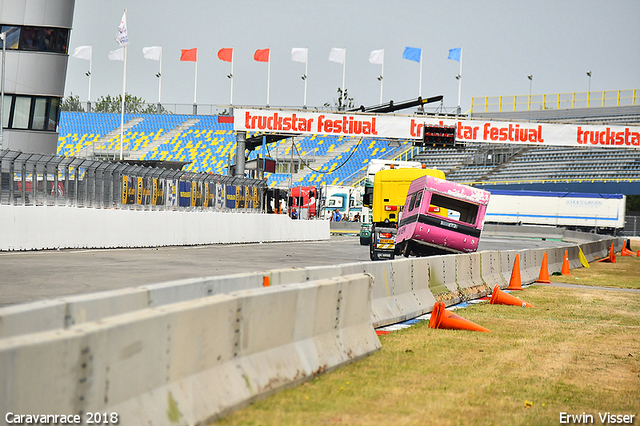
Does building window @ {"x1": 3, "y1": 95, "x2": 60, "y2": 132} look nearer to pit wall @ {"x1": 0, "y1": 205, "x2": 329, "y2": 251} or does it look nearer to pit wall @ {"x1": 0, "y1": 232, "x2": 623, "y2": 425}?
pit wall @ {"x1": 0, "y1": 205, "x2": 329, "y2": 251}

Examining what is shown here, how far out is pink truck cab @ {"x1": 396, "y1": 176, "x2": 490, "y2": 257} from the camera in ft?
77.4

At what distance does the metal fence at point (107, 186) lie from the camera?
2202 cm

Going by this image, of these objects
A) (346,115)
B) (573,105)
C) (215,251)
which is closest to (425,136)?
(346,115)

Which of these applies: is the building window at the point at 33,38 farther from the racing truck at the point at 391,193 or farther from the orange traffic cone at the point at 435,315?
the orange traffic cone at the point at 435,315

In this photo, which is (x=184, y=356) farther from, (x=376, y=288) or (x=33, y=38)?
(x=33, y=38)

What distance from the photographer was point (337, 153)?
8306 cm

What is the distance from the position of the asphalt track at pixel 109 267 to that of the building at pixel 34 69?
50.9 feet

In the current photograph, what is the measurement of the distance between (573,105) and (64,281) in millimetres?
72914

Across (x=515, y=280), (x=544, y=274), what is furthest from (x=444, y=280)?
(x=544, y=274)

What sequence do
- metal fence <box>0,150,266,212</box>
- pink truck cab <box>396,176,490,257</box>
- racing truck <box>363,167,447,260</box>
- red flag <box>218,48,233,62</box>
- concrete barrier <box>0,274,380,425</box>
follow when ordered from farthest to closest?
red flag <box>218,48,233,62</box> < racing truck <box>363,167,447,260</box> < pink truck cab <box>396,176,490,257</box> < metal fence <box>0,150,266,212</box> < concrete barrier <box>0,274,380,425</box>

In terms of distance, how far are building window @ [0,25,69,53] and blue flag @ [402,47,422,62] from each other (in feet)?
104

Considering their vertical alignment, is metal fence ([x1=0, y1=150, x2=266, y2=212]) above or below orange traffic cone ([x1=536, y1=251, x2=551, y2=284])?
above

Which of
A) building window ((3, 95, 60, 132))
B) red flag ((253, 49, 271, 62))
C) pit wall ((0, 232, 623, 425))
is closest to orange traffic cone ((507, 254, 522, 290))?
pit wall ((0, 232, 623, 425))

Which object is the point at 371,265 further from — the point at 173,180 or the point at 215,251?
the point at 173,180
